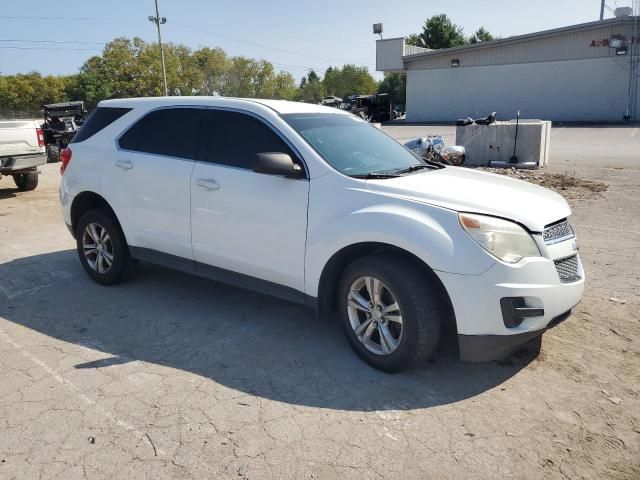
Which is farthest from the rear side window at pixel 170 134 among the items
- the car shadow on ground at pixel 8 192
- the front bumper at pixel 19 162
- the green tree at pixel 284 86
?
the green tree at pixel 284 86

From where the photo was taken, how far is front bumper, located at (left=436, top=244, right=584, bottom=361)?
10.6 ft

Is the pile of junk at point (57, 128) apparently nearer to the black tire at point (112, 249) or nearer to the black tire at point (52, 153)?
the black tire at point (52, 153)

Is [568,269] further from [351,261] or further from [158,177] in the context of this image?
[158,177]

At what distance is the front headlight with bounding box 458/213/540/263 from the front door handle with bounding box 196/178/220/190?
2039mm

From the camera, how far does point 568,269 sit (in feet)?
11.8

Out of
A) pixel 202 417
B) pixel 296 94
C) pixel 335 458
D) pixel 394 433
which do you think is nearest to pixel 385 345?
pixel 394 433

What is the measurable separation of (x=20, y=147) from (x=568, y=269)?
10.6 meters

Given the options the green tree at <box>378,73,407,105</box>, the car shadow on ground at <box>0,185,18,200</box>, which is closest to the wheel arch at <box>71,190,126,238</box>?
the car shadow on ground at <box>0,185,18,200</box>

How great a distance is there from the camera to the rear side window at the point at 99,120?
5402 millimetres

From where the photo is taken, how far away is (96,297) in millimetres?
5215

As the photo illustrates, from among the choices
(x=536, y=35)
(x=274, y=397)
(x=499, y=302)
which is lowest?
(x=274, y=397)

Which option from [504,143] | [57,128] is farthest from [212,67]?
[504,143]

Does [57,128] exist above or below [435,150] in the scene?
above

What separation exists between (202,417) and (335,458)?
0.87 metres
